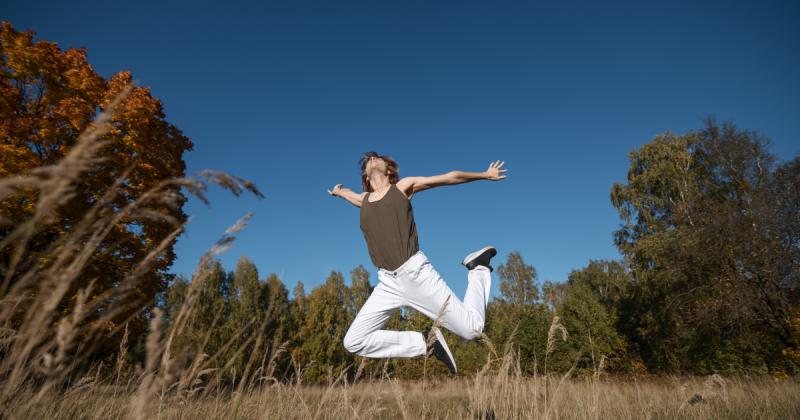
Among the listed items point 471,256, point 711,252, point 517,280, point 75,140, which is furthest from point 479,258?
point 517,280

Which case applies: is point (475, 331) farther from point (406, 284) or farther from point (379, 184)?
point (379, 184)

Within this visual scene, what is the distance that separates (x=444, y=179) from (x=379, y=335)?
5.55 ft

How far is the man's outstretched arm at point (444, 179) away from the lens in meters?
4.10

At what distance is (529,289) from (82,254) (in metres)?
42.5

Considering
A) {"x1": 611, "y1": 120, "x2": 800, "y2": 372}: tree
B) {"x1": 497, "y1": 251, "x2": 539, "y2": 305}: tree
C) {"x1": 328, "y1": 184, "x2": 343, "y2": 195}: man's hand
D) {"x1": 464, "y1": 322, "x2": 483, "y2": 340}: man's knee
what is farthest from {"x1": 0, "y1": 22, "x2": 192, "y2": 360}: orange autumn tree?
{"x1": 497, "y1": 251, "x2": 539, "y2": 305}: tree

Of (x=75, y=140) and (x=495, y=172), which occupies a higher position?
(x=75, y=140)

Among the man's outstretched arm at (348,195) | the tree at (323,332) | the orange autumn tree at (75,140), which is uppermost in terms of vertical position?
the orange autumn tree at (75,140)

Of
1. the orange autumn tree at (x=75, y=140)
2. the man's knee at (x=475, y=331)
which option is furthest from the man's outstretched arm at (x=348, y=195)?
the orange autumn tree at (x=75, y=140)

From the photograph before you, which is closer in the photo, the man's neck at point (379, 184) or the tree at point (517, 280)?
the man's neck at point (379, 184)

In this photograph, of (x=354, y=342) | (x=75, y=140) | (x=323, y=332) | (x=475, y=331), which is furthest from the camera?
(x=323, y=332)

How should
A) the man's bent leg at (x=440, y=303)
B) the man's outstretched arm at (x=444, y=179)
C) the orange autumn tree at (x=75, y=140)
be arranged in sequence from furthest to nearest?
the orange autumn tree at (x=75, y=140) < the man's outstretched arm at (x=444, y=179) < the man's bent leg at (x=440, y=303)

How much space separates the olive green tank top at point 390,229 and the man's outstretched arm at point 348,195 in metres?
0.59

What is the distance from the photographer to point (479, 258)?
166 inches

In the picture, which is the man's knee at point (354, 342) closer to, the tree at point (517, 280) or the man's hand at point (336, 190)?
the man's hand at point (336, 190)
